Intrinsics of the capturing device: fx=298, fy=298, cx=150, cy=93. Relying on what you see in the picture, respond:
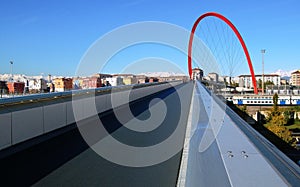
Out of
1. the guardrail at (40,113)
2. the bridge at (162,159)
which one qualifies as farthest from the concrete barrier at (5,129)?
the bridge at (162,159)

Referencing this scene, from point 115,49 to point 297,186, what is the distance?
10300mm

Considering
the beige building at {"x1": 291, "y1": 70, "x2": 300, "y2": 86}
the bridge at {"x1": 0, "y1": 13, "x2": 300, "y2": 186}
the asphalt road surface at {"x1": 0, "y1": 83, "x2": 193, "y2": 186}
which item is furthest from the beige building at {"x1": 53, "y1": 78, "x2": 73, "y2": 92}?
the beige building at {"x1": 291, "y1": 70, "x2": 300, "y2": 86}

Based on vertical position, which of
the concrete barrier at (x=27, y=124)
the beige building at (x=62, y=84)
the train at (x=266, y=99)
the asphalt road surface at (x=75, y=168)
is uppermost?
the beige building at (x=62, y=84)

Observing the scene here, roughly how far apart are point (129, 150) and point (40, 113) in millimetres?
3049

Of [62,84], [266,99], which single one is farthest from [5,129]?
[266,99]

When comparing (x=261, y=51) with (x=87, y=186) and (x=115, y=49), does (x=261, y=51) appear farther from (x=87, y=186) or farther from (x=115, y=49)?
(x=87, y=186)

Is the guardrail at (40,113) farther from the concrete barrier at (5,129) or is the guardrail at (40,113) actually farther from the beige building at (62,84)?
the beige building at (62,84)

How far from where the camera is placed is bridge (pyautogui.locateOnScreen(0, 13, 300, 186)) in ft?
6.46

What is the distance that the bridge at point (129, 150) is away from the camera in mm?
1969

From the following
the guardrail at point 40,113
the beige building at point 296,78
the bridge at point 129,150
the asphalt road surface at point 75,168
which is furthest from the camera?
the beige building at point 296,78

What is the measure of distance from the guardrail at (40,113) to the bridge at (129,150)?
2 centimetres

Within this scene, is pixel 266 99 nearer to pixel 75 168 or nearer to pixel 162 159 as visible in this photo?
pixel 162 159

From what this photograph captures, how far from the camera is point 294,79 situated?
6201 inches

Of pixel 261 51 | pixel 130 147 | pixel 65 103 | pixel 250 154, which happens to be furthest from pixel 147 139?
pixel 261 51
